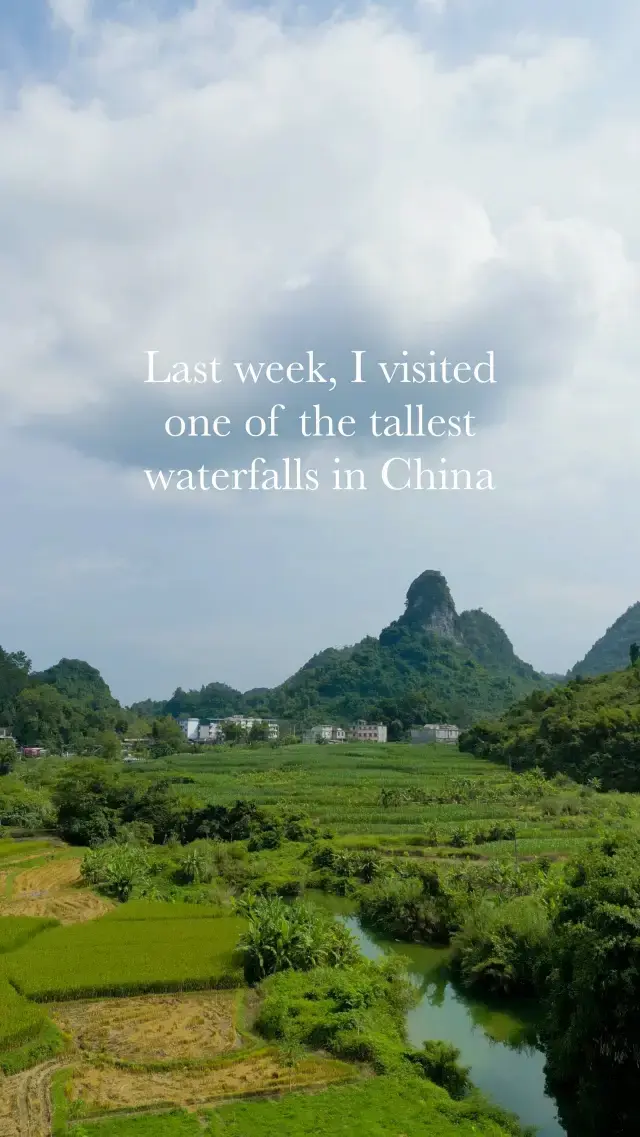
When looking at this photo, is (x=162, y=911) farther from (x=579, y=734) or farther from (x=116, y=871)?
(x=579, y=734)

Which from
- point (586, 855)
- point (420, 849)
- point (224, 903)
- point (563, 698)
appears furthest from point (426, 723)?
point (586, 855)

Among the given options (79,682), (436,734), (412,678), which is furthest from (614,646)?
(79,682)

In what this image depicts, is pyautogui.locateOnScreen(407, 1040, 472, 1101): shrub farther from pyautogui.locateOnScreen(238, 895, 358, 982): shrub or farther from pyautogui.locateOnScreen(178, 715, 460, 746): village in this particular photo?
pyautogui.locateOnScreen(178, 715, 460, 746): village

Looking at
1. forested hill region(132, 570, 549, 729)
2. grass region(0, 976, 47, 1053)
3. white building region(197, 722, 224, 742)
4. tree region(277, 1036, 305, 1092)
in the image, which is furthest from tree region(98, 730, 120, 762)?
tree region(277, 1036, 305, 1092)

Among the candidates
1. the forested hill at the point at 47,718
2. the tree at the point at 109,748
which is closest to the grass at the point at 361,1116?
the tree at the point at 109,748

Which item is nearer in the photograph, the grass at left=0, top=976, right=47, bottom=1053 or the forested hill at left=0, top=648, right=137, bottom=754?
the grass at left=0, top=976, right=47, bottom=1053

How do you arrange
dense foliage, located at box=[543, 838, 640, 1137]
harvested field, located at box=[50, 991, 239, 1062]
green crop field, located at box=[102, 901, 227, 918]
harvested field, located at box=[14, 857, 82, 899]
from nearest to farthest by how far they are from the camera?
dense foliage, located at box=[543, 838, 640, 1137] < harvested field, located at box=[50, 991, 239, 1062] < green crop field, located at box=[102, 901, 227, 918] < harvested field, located at box=[14, 857, 82, 899]

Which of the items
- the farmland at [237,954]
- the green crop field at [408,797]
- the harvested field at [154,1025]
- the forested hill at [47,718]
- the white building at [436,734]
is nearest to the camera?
the farmland at [237,954]

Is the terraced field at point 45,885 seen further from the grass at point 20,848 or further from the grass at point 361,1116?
the grass at point 361,1116
